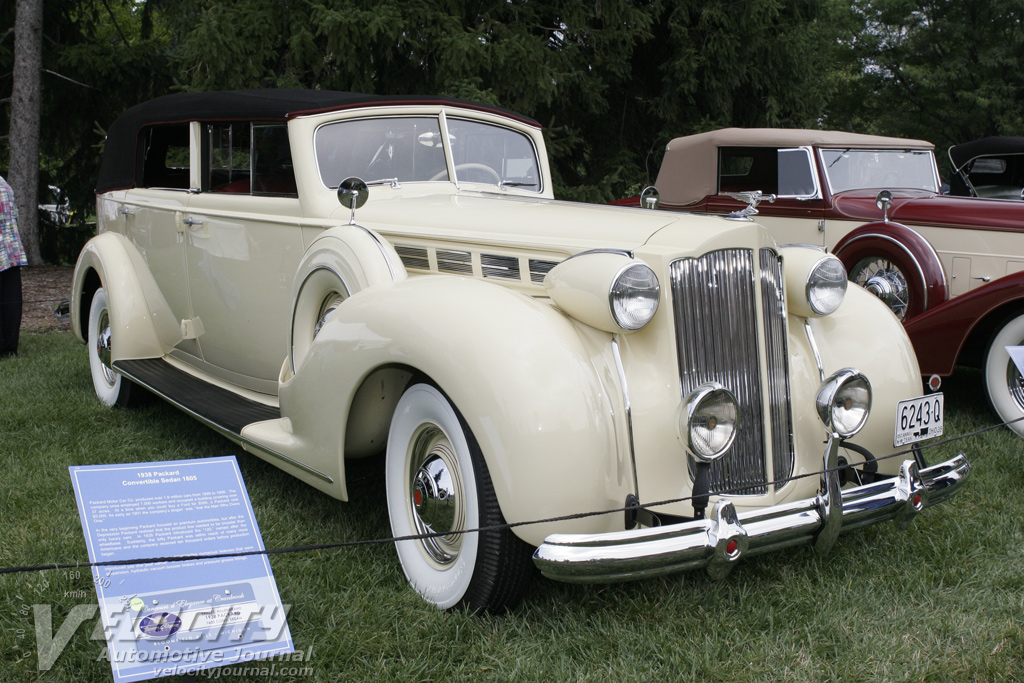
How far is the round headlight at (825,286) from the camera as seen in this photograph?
2855 millimetres

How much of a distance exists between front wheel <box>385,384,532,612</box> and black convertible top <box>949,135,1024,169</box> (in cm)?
719

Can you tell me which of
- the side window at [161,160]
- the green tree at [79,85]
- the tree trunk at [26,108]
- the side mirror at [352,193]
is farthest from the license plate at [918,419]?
the green tree at [79,85]

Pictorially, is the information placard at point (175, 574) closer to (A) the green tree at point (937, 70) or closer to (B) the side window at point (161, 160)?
(B) the side window at point (161, 160)

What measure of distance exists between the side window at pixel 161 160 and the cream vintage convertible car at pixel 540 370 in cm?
99

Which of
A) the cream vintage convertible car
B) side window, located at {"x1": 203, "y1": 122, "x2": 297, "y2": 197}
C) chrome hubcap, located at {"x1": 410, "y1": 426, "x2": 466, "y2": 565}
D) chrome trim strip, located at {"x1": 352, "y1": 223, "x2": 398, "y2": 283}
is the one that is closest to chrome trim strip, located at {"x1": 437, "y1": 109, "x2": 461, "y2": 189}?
the cream vintage convertible car

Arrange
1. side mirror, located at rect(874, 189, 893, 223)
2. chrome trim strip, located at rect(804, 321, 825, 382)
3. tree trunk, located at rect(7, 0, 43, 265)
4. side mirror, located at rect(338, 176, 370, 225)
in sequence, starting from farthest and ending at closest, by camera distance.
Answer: tree trunk, located at rect(7, 0, 43, 265), side mirror, located at rect(874, 189, 893, 223), side mirror, located at rect(338, 176, 370, 225), chrome trim strip, located at rect(804, 321, 825, 382)

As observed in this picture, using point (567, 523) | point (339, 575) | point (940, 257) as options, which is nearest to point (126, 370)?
point (339, 575)

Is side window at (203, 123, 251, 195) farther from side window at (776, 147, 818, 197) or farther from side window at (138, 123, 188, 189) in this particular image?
side window at (776, 147, 818, 197)

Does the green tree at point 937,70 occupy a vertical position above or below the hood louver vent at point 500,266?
above

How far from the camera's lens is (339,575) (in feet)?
9.35

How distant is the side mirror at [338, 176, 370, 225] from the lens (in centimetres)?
323

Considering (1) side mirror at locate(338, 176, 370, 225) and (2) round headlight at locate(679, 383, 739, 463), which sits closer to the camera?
(2) round headlight at locate(679, 383, 739, 463)

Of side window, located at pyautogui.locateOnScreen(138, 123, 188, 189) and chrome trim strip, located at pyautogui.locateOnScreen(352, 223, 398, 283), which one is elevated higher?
side window, located at pyautogui.locateOnScreen(138, 123, 188, 189)

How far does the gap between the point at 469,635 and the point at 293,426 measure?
1009mm
